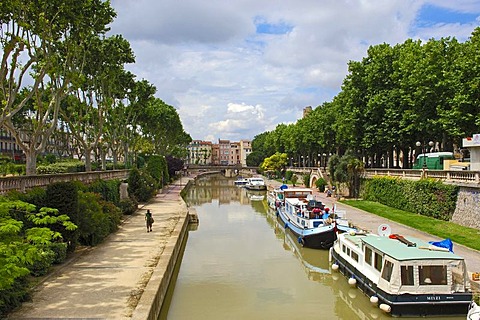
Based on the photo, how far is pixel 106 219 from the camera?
2745 centimetres

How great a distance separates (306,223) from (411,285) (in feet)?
48.6

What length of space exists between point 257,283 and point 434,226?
1469 centimetres

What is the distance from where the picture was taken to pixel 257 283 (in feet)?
71.9

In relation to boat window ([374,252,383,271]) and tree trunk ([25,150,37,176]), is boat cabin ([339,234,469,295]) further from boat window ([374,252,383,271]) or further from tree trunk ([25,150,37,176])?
tree trunk ([25,150,37,176])

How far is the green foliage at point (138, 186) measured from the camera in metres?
49.3

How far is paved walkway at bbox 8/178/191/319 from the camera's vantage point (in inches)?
556

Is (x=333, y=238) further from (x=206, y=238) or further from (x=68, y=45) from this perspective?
(x=68, y=45)

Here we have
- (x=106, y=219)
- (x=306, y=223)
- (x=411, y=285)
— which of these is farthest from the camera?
(x=306, y=223)

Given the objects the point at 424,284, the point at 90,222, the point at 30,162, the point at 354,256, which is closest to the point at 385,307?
the point at 424,284

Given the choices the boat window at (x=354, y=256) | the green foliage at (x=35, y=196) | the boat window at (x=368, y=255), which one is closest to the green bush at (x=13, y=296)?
the green foliage at (x=35, y=196)

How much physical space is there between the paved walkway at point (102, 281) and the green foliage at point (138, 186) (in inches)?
807

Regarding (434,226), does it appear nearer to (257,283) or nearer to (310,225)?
(310,225)

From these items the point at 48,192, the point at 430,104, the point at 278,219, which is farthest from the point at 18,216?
the point at 430,104

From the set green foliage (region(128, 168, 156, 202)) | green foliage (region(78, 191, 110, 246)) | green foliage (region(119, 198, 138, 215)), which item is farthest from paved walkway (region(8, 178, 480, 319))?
green foliage (region(128, 168, 156, 202))
